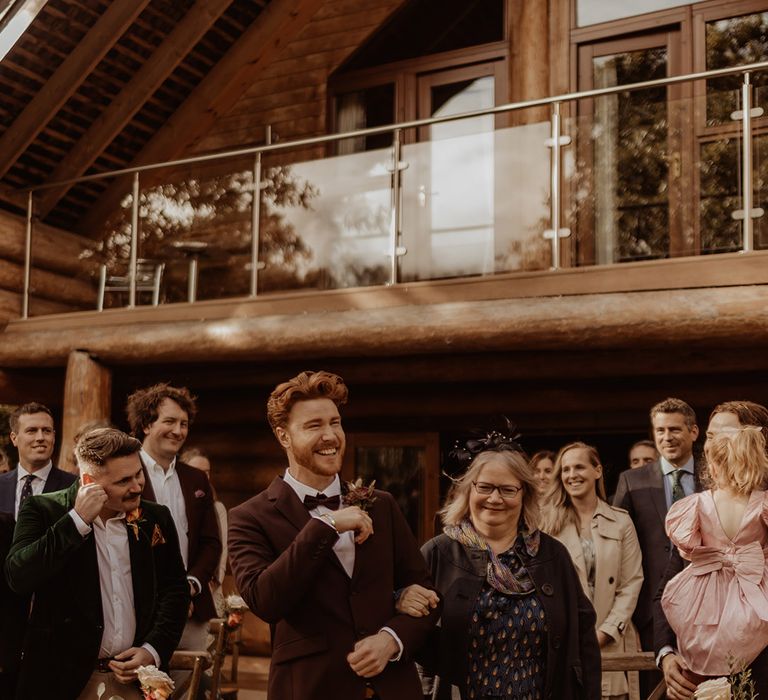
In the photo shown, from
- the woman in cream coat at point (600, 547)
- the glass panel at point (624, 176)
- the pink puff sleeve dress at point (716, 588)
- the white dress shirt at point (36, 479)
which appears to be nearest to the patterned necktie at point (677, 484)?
the woman in cream coat at point (600, 547)

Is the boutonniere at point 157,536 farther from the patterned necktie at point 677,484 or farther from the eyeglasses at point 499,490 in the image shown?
the patterned necktie at point 677,484

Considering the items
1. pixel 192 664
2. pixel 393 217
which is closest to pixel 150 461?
pixel 192 664

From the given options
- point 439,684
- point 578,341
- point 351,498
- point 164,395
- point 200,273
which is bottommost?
point 439,684

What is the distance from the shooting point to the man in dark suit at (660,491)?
595 centimetres

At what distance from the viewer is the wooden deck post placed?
9.57 meters

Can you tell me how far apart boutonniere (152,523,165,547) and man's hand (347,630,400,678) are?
3.76ft

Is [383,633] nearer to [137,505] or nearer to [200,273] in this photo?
[137,505]

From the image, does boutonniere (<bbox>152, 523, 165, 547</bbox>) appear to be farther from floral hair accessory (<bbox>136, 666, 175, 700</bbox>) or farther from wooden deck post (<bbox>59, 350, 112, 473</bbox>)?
wooden deck post (<bbox>59, 350, 112, 473</bbox>)

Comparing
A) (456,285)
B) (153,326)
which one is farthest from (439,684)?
(153,326)

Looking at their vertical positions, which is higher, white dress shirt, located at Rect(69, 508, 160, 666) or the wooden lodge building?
the wooden lodge building

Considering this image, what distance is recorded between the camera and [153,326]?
367 inches

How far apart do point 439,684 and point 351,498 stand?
2.39ft

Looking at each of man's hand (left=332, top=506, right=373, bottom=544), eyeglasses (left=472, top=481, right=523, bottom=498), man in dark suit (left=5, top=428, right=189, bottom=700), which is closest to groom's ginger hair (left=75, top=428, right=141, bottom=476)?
man in dark suit (left=5, top=428, right=189, bottom=700)

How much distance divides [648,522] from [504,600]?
8.15ft
